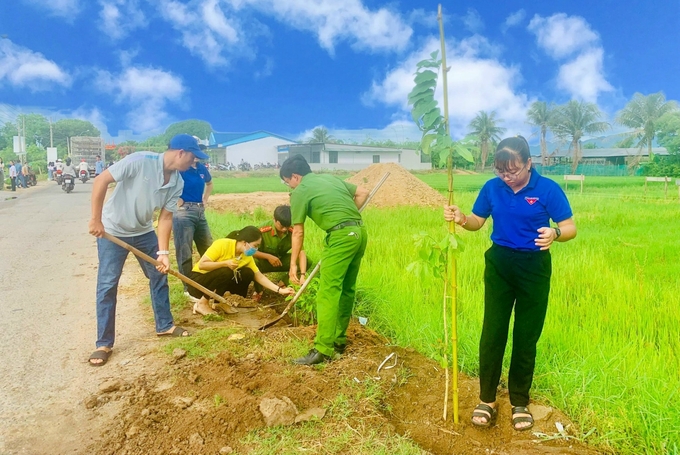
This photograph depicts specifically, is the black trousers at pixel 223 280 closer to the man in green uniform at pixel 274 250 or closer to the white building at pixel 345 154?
the man in green uniform at pixel 274 250

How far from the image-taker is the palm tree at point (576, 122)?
46.8 metres

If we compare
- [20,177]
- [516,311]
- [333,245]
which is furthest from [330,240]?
[20,177]

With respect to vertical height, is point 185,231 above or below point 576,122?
below

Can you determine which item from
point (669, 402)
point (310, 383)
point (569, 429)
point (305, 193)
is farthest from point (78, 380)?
point (669, 402)

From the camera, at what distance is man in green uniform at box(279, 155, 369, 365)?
3.45 metres

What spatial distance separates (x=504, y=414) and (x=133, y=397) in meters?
2.11

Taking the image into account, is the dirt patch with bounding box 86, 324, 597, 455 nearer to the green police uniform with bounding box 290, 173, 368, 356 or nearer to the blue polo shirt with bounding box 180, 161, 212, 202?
the green police uniform with bounding box 290, 173, 368, 356

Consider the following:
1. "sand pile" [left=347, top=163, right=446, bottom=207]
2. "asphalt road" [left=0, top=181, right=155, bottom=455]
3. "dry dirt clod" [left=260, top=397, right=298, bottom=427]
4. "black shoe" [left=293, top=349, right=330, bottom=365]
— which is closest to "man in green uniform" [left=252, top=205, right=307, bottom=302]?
"asphalt road" [left=0, top=181, right=155, bottom=455]

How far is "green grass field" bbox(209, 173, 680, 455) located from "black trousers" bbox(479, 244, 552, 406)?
0.35m

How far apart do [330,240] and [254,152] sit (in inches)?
1622

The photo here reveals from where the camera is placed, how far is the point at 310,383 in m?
3.07

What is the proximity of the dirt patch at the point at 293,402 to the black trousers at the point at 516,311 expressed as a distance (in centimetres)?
25

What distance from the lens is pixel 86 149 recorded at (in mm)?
30578

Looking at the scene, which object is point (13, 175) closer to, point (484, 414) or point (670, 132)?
point (484, 414)
